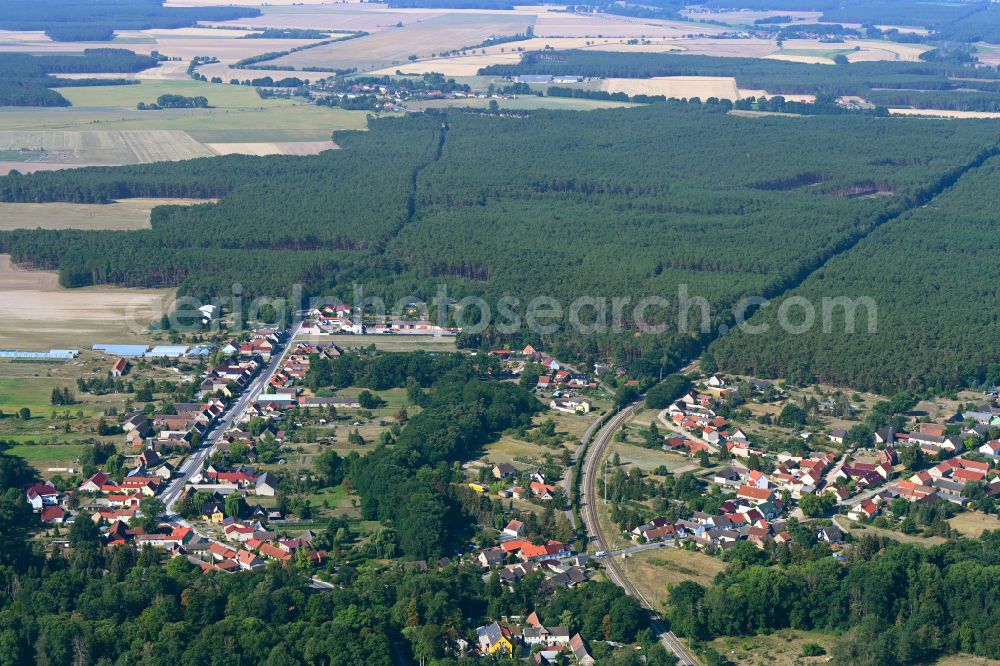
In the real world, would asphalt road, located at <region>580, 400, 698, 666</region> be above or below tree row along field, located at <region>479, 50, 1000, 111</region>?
below

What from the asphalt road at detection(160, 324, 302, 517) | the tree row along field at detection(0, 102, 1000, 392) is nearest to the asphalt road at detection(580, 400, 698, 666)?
the tree row along field at detection(0, 102, 1000, 392)

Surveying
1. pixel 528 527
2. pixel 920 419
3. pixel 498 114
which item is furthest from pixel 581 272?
pixel 498 114

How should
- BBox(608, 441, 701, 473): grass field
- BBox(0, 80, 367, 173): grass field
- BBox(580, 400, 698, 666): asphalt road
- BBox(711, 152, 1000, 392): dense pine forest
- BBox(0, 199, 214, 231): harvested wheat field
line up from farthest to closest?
BBox(0, 80, 367, 173): grass field → BBox(0, 199, 214, 231): harvested wheat field → BBox(711, 152, 1000, 392): dense pine forest → BBox(608, 441, 701, 473): grass field → BBox(580, 400, 698, 666): asphalt road

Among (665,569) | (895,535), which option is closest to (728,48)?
(895,535)

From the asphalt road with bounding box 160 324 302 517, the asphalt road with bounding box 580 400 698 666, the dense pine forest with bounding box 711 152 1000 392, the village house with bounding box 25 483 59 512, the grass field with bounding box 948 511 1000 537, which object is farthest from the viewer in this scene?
the dense pine forest with bounding box 711 152 1000 392

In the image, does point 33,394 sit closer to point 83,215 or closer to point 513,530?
point 513,530

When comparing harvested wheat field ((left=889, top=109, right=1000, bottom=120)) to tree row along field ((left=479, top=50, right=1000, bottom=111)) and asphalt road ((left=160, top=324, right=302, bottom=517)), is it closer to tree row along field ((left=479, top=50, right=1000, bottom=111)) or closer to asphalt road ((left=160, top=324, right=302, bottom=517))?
tree row along field ((left=479, top=50, right=1000, bottom=111))
